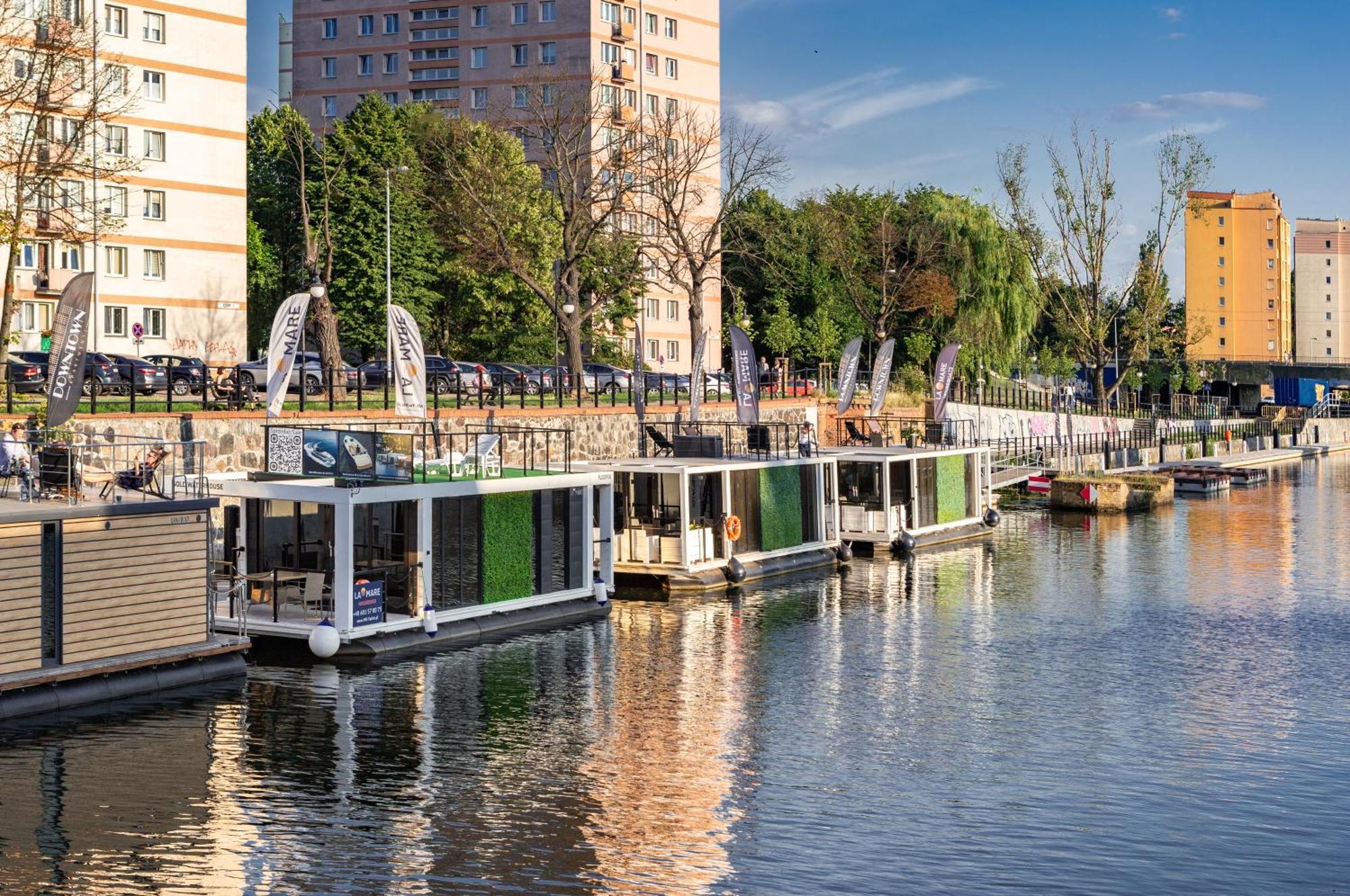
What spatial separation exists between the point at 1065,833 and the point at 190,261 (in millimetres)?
60739

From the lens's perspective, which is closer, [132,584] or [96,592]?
[96,592]

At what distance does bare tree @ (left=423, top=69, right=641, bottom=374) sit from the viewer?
70.2 meters

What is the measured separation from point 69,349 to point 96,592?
6.36 meters

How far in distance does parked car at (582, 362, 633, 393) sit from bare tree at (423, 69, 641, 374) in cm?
133

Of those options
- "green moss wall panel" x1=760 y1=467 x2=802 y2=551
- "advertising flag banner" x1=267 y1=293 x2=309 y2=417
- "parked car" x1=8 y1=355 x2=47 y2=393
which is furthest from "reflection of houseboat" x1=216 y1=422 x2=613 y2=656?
"parked car" x1=8 y1=355 x2=47 y2=393

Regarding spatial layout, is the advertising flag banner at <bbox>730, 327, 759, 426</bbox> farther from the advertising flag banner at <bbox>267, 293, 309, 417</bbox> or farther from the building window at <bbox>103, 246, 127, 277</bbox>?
the building window at <bbox>103, 246, 127, 277</bbox>

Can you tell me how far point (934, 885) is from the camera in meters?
18.8

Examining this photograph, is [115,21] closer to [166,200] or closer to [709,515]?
[166,200]

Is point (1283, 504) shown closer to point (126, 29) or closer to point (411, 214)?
point (411, 214)

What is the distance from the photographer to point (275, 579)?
104 feet

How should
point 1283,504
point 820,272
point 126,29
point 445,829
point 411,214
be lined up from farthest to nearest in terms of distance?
point 820,272, point 411,214, point 1283,504, point 126,29, point 445,829

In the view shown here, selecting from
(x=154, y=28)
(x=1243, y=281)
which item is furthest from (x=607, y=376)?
(x=1243, y=281)

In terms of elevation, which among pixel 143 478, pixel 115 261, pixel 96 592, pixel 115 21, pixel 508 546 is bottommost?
pixel 96 592

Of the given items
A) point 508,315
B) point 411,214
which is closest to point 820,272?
point 508,315
